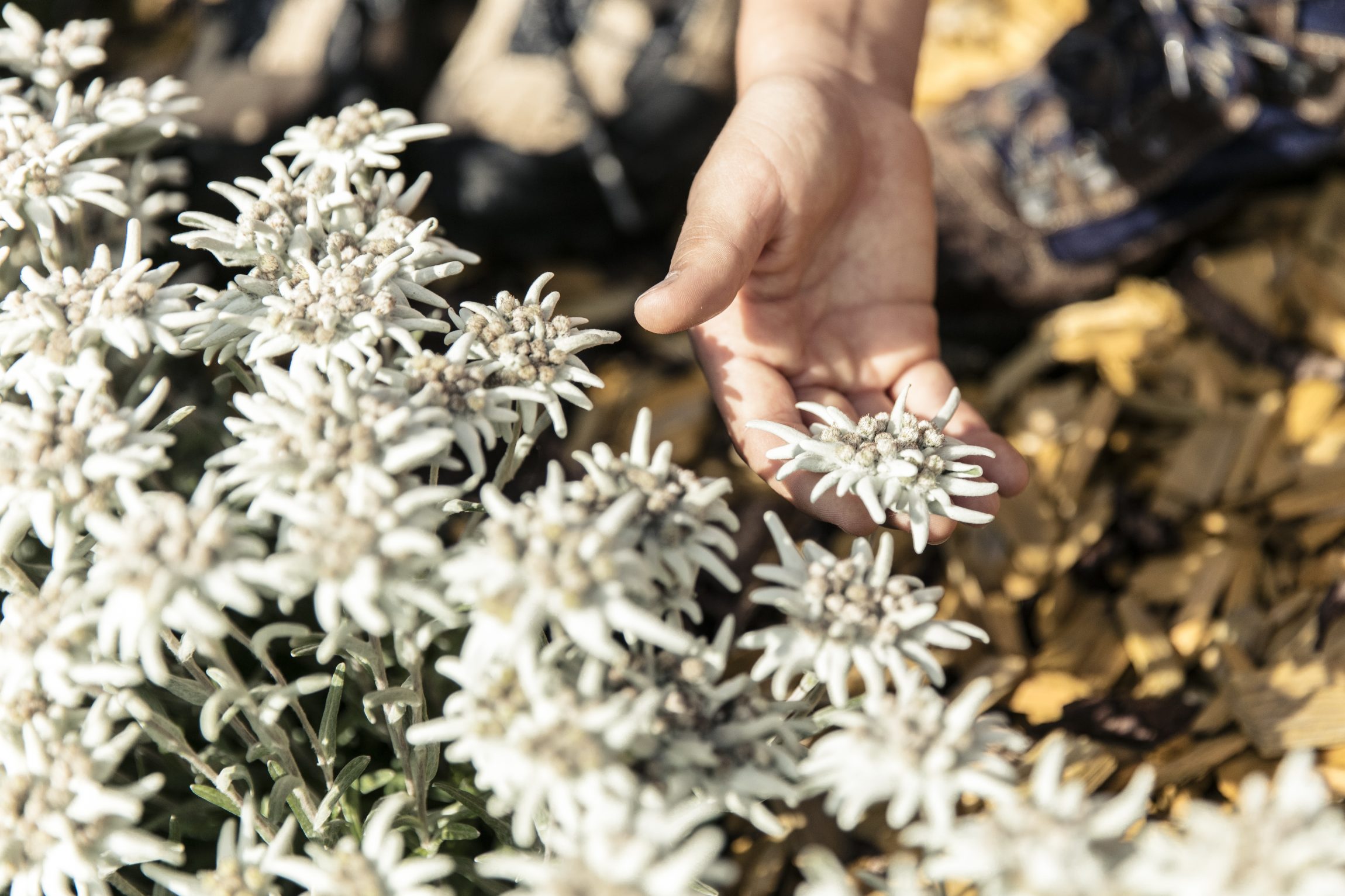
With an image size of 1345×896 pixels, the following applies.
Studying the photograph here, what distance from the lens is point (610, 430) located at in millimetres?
3352

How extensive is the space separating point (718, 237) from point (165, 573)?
1.12 meters

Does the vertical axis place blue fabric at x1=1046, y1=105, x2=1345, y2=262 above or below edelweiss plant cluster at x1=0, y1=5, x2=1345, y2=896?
below

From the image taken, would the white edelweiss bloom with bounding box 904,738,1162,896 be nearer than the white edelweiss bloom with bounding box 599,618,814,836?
Yes

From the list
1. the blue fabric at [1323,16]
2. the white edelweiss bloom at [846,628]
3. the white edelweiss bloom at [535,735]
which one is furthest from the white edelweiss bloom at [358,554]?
the blue fabric at [1323,16]

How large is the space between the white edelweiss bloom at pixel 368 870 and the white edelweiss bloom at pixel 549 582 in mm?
281

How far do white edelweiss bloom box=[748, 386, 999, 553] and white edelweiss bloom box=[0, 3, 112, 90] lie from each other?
66.6 inches

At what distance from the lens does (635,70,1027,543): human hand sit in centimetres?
194

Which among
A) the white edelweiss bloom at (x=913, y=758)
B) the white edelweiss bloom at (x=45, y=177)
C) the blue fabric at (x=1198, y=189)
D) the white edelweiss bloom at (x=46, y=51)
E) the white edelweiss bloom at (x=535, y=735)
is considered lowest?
the blue fabric at (x=1198, y=189)

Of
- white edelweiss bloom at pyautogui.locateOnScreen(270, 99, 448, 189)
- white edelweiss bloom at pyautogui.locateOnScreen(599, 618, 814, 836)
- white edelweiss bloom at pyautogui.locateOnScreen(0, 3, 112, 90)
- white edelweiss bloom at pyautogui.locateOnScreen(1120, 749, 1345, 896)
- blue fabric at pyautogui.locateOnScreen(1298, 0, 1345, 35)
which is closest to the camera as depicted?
white edelweiss bloom at pyautogui.locateOnScreen(1120, 749, 1345, 896)

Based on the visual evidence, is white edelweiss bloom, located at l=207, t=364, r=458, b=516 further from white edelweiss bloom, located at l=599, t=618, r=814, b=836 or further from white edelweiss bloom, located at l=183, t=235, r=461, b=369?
white edelweiss bloom, located at l=599, t=618, r=814, b=836

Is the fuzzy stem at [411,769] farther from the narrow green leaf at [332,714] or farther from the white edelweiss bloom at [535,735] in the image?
the white edelweiss bloom at [535,735]

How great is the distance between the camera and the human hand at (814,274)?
1942mm

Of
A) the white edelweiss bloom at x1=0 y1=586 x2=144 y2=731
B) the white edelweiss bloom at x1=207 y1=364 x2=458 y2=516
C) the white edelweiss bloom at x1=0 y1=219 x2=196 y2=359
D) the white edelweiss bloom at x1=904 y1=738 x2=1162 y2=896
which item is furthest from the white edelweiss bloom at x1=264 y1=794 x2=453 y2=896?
the white edelweiss bloom at x1=0 y1=219 x2=196 y2=359

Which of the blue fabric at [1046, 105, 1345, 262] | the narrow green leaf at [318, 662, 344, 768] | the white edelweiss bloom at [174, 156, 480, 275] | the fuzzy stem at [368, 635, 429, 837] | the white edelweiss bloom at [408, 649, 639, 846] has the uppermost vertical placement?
the white edelweiss bloom at [174, 156, 480, 275]
